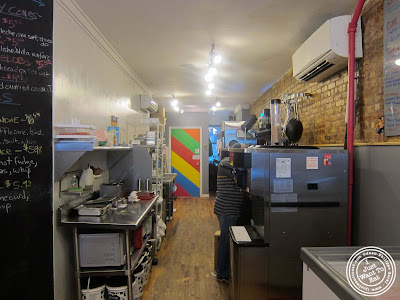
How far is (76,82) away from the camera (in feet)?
7.31

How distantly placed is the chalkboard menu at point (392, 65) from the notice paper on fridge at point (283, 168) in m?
0.67

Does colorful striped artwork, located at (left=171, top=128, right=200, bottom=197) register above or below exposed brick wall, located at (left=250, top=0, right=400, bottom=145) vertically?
below

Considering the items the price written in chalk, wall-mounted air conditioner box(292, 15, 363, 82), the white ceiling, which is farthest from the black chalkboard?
wall-mounted air conditioner box(292, 15, 363, 82)

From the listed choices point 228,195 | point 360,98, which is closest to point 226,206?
point 228,195

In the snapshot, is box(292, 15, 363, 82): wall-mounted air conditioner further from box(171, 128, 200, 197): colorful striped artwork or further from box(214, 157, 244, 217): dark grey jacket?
box(171, 128, 200, 197): colorful striped artwork

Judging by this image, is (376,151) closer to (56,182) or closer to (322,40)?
(322,40)

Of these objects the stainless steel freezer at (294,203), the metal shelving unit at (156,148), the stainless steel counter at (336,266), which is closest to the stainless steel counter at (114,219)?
the stainless steel freezer at (294,203)

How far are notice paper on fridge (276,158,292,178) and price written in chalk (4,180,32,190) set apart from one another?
172 cm

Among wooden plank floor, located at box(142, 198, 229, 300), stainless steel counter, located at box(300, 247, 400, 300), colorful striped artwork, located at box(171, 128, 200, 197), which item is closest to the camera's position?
stainless steel counter, located at box(300, 247, 400, 300)

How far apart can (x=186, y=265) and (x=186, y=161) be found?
14.5ft

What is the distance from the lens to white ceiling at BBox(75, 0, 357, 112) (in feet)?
6.83

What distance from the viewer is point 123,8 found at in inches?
83.7

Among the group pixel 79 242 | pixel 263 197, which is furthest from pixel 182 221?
pixel 263 197

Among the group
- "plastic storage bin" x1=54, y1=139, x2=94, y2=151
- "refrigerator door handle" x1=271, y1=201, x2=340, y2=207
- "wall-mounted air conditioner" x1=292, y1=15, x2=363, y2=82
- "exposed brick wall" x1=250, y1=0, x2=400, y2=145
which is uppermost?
"wall-mounted air conditioner" x1=292, y1=15, x2=363, y2=82
